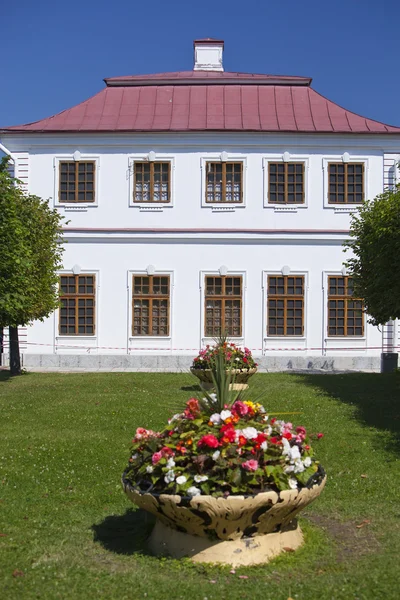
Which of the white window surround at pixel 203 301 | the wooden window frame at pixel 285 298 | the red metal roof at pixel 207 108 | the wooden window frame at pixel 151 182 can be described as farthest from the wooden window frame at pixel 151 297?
the red metal roof at pixel 207 108

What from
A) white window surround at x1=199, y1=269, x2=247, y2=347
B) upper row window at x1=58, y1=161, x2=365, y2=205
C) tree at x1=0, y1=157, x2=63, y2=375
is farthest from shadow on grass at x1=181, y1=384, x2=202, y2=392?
upper row window at x1=58, y1=161, x2=365, y2=205

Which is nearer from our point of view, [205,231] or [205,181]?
[205,231]

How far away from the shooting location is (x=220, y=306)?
23.9 metres

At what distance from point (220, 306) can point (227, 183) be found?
13.8ft

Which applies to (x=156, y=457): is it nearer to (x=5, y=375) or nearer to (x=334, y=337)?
(x=5, y=375)

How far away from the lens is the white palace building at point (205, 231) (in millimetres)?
23875

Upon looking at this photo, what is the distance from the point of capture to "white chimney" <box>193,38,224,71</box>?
2808cm

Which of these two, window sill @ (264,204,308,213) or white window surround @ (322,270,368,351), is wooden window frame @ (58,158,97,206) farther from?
white window surround @ (322,270,368,351)

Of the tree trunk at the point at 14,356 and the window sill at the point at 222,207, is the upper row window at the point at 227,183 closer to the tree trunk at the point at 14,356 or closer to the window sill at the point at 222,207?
the window sill at the point at 222,207

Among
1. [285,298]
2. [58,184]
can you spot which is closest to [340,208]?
[285,298]

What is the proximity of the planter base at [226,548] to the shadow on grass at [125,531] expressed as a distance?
282 mm

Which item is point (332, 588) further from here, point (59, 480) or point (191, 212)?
point (191, 212)

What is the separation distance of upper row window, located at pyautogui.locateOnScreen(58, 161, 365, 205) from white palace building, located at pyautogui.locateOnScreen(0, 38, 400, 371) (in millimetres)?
38

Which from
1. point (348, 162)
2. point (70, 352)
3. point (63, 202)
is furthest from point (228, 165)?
point (70, 352)
